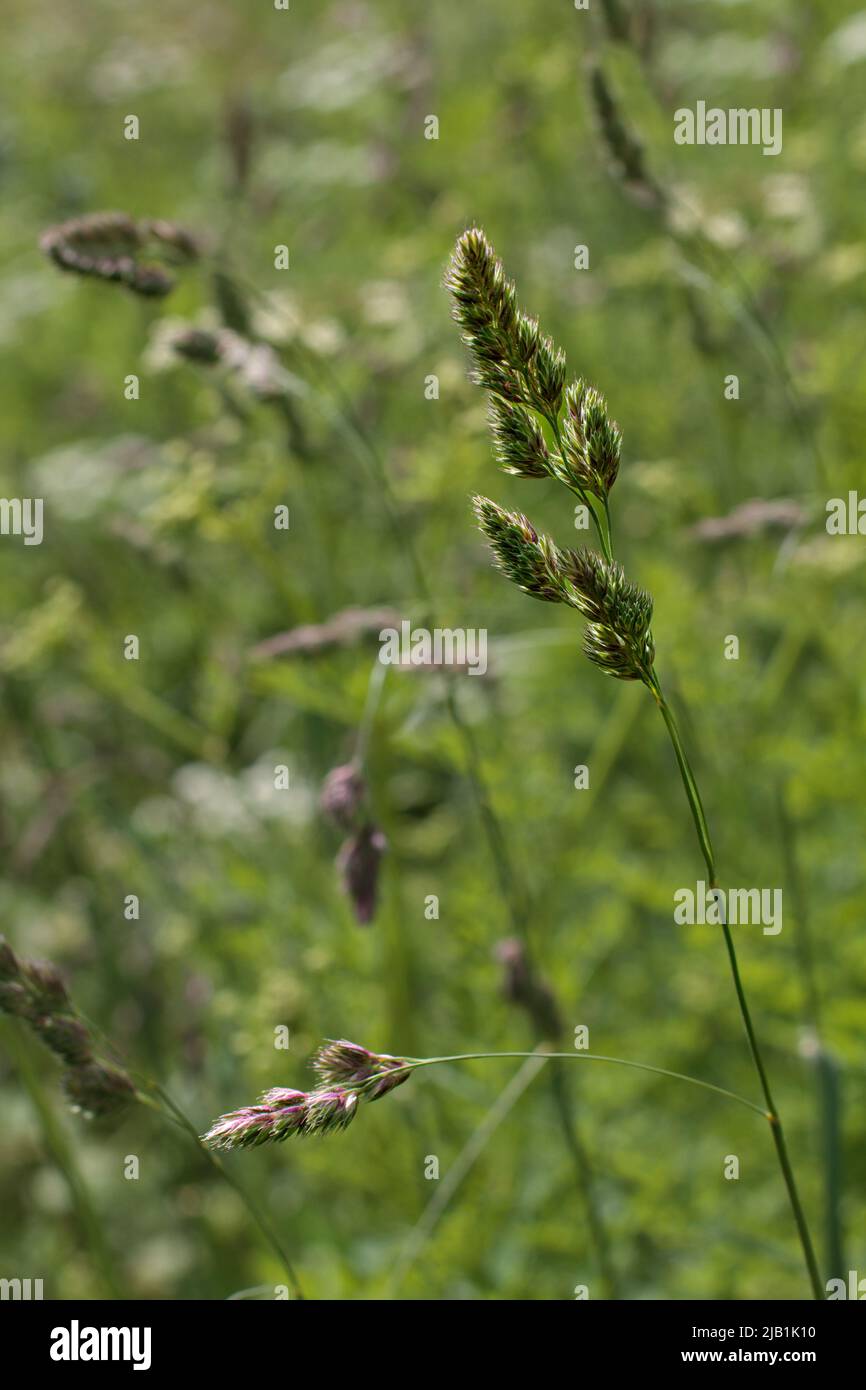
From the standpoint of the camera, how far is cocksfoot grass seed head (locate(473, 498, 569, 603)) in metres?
1.10

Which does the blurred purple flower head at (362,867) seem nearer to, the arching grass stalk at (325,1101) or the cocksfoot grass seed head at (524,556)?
the arching grass stalk at (325,1101)

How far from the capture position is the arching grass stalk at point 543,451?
107cm

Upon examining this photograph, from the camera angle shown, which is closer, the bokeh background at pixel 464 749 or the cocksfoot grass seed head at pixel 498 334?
the cocksfoot grass seed head at pixel 498 334

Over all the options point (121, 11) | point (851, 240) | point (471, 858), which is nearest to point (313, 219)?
point (851, 240)

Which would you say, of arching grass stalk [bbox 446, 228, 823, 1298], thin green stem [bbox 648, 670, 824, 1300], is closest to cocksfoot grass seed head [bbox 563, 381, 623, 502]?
arching grass stalk [bbox 446, 228, 823, 1298]

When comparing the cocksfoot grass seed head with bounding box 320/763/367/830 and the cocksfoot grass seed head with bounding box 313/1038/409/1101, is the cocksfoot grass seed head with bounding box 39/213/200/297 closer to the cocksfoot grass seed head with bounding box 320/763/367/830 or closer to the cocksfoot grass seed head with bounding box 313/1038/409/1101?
the cocksfoot grass seed head with bounding box 320/763/367/830

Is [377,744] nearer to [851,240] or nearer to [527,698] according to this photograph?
[527,698]

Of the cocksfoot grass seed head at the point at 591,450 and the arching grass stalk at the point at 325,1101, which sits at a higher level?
the cocksfoot grass seed head at the point at 591,450

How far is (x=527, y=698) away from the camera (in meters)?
3.82

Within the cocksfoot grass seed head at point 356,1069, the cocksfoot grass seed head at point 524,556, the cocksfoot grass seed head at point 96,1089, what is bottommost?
the cocksfoot grass seed head at point 96,1089

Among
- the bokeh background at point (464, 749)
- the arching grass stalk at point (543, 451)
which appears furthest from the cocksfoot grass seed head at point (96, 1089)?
the arching grass stalk at point (543, 451)

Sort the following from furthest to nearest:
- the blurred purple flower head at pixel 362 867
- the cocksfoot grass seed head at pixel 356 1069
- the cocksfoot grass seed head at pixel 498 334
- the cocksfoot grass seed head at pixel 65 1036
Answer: the blurred purple flower head at pixel 362 867 → the cocksfoot grass seed head at pixel 65 1036 → the cocksfoot grass seed head at pixel 356 1069 → the cocksfoot grass seed head at pixel 498 334

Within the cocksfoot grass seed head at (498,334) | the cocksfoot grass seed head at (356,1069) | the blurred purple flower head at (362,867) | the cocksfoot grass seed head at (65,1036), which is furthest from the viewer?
the blurred purple flower head at (362,867)
